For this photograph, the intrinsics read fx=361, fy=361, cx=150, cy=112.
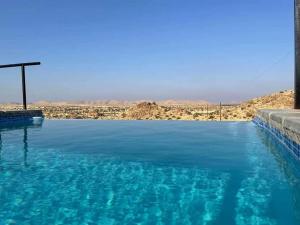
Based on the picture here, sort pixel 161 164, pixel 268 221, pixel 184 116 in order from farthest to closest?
pixel 184 116, pixel 161 164, pixel 268 221

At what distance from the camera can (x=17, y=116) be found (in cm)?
2192

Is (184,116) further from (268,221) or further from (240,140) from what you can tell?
(268,221)

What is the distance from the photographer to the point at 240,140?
13.4 m

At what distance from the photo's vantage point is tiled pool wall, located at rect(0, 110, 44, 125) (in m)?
20.8

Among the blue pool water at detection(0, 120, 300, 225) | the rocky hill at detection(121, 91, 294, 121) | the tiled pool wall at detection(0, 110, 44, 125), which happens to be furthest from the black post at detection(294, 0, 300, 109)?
the tiled pool wall at detection(0, 110, 44, 125)

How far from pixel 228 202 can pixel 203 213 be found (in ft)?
2.26

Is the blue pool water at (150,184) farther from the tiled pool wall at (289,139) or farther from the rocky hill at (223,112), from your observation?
the rocky hill at (223,112)

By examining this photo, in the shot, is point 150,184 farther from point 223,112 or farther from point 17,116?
point 223,112

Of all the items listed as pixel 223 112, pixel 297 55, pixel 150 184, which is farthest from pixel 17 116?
pixel 150 184

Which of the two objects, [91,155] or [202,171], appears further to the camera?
[91,155]

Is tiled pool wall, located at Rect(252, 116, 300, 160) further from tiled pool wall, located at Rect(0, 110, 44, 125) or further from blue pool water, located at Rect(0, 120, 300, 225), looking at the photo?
tiled pool wall, located at Rect(0, 110, 44, 125)

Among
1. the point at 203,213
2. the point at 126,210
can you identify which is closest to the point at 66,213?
the point at 126,210

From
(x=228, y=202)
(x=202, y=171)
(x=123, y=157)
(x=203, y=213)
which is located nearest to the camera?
(x=203, y=213)

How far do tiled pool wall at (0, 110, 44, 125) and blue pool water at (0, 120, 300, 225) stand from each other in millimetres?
9281
